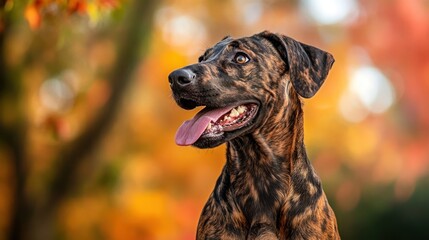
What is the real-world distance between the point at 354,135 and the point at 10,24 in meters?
12.2

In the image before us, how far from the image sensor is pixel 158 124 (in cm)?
2130

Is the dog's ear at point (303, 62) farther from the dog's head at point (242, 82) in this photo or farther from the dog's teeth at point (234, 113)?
the dog's teeth at point (234, 113)

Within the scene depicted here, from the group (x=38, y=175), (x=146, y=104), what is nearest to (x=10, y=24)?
(x=38, y=175)

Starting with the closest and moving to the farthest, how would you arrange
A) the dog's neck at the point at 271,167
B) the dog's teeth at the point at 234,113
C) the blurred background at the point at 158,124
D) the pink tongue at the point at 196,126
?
the pink tongue at the point at 196,126
the dog's teeth at the point at 234,113
the dog's neck at the point at 271,167
the blurred background at the point at 158,124

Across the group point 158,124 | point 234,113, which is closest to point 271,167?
point 234,113

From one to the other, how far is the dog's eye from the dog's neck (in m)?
0.40

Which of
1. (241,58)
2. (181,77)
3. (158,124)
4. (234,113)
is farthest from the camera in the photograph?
(158,124)

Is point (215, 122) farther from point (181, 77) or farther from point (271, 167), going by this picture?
point (271, 167)

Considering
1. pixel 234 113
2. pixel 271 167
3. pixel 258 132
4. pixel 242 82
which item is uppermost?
pixel 242 82

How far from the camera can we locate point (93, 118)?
1392cm

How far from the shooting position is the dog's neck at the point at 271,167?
5504mm

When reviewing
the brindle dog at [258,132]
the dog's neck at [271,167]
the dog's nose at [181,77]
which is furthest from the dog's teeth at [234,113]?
the dog's nose at [181,77]

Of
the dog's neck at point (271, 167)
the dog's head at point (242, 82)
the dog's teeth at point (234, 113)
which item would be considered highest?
the dog's head at point (242, 82)

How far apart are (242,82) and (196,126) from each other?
1.44 ft
